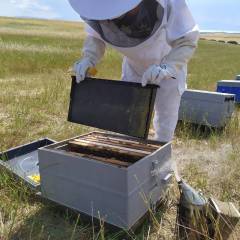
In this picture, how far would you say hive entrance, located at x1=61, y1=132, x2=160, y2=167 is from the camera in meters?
2.58

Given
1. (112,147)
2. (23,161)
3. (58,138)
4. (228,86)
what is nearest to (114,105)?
(112,147)

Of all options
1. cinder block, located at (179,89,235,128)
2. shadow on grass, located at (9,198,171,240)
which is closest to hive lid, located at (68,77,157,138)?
shadow on grass, located at (9,198,171,240)

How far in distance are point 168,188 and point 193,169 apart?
2.60 ft

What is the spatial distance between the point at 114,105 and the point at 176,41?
596mm

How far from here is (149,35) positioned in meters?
2.65

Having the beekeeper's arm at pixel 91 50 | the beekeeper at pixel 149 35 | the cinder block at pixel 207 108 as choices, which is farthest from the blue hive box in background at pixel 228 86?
the beekeeper's arm at pixel 91 50

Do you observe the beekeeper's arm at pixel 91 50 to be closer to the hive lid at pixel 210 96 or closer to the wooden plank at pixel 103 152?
the wooden plank at pixel 103 152

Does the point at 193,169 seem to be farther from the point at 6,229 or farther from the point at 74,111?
the point at 6,229

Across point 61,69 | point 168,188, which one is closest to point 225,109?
point 168,188

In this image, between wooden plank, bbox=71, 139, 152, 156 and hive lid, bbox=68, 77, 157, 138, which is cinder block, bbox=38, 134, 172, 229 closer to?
wooden plank, bbox=71, 139, 152, 156

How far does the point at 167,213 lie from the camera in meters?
2.85

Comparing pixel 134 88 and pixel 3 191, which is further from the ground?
pixel 134 88

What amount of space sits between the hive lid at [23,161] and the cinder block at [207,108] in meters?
2.09

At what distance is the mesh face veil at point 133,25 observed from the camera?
2.54 meters
